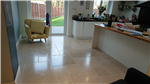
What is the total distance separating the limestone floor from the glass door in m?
2.27

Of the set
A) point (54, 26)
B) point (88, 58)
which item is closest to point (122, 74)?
point (88, 58)

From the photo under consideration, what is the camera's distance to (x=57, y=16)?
4863mm

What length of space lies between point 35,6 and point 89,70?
3.67m

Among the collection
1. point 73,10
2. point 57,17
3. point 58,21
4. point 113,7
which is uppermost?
point 113,7

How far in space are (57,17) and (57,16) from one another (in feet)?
0.15

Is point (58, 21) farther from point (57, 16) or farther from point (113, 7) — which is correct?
point (113, 7)

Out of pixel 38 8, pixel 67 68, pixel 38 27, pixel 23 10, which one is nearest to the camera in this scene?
pixel 67 68

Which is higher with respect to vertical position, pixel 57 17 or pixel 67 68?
Result: pixel 57 17

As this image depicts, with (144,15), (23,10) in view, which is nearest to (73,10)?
(23,10)

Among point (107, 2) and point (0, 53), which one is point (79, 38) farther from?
point (0, 53)

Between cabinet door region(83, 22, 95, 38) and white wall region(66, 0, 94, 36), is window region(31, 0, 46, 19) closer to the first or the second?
white wall region(66, 0, 94, 36)

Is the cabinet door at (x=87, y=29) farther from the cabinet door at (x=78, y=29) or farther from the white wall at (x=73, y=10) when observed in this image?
the white wall at (x=73, y=10)

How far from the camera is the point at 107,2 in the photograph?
5.37m

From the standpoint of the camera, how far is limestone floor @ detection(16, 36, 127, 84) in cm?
186
